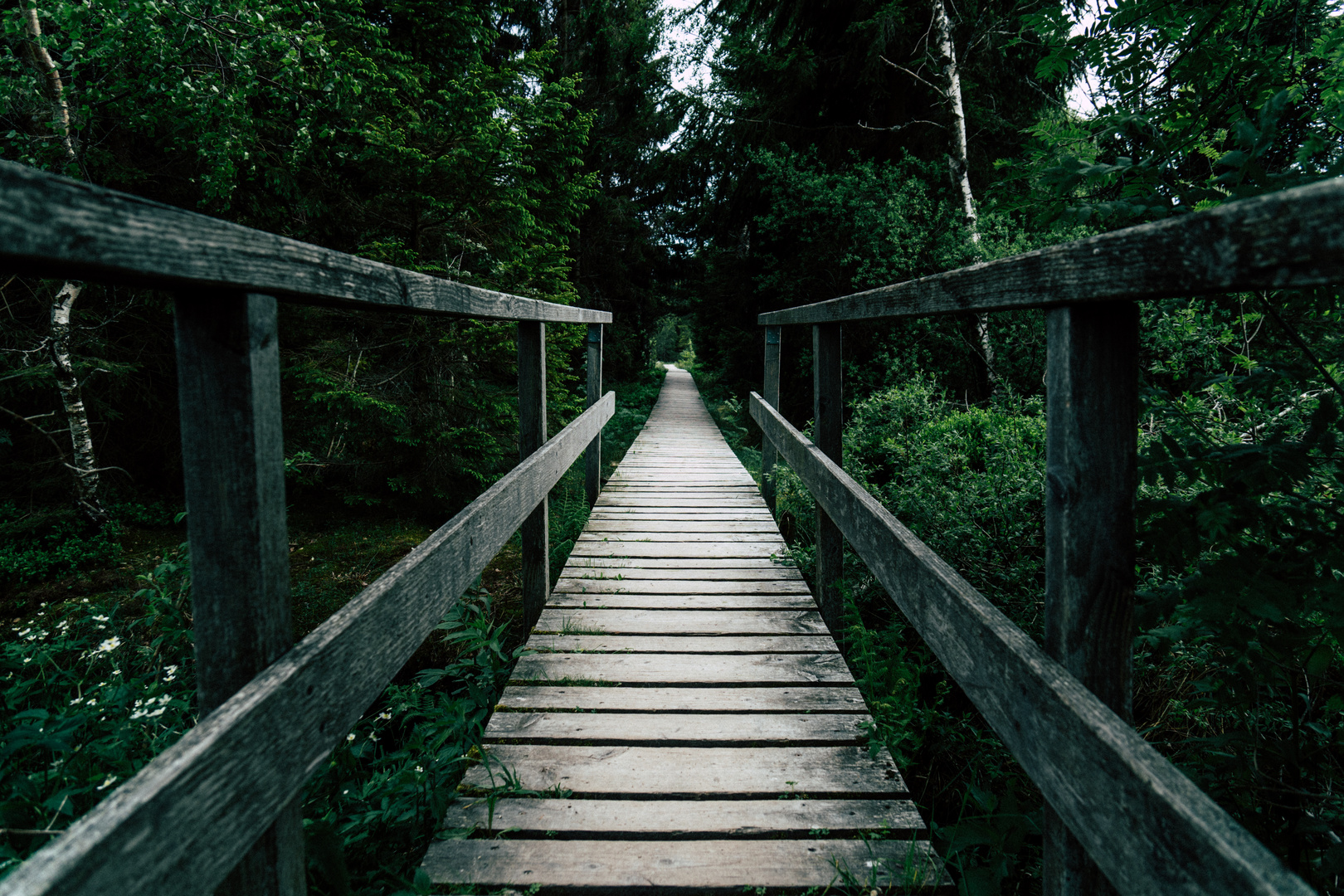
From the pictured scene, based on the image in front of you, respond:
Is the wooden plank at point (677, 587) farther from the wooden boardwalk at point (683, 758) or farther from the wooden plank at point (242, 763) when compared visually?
the wooden plank at point (242, 763)

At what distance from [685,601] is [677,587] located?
0.22m

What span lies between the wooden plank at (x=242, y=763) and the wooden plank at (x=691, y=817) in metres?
0.68

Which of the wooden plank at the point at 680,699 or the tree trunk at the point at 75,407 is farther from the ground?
the tree trunk at the point at 75,407

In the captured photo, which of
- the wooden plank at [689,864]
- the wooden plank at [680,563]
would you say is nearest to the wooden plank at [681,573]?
the wooden plank at [680,563]

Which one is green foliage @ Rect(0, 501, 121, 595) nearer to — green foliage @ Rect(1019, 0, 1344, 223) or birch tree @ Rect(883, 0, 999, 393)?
green foliage @ Rect(1019, 0, 1344, 223)

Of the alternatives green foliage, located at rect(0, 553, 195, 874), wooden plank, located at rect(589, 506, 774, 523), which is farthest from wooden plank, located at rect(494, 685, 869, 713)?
wooden plank, located at rect(589, 506, 774, 523)

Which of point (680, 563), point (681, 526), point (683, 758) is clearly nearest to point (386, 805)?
point (683, 758)

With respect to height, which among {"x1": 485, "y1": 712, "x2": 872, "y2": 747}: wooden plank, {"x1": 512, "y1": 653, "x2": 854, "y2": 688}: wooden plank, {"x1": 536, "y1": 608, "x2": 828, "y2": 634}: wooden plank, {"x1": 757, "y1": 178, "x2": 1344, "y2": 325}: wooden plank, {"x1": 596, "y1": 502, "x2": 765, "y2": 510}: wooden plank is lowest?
{"x1": 485, "y1": 712, "x2": 872, "y2": 747}: wooden plank

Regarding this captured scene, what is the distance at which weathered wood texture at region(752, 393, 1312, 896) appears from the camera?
782 millimetres

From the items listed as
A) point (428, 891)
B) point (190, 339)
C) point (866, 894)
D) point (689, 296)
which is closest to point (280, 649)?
point (190, 339)

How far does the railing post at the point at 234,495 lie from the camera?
1025 millimetres

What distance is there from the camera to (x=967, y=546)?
3.59 m

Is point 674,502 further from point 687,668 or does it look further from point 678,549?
point 687,668

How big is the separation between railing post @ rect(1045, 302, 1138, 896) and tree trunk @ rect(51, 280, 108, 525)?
30.9 feet
